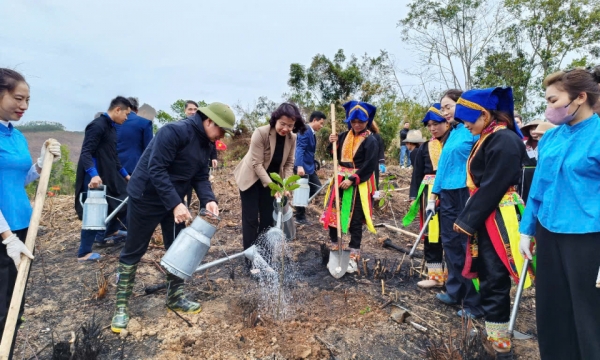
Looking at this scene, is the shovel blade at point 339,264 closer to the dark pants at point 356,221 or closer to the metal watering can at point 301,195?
the dark pants at point 356,221

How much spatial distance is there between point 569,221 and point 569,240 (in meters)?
0.11

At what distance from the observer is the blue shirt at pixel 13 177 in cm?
193

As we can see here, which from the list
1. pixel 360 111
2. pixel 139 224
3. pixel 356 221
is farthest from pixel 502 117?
pixel 139 224

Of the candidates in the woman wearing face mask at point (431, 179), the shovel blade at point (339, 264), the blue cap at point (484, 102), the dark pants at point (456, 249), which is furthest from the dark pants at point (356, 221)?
the blue cap at point (484, 102)

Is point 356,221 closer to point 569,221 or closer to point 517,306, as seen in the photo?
point 517,306

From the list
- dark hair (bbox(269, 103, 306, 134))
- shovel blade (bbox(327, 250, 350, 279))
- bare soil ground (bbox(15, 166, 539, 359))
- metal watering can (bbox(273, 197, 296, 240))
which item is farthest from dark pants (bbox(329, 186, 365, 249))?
dark hair (bbox(269, 103, 306, 134))

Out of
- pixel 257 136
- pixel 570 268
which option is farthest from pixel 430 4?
pixel 570 268

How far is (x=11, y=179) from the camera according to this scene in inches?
77.5

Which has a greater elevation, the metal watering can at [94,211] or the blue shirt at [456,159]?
the blue shirt at [456,159]

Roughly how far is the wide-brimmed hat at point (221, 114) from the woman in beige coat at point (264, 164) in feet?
2.62

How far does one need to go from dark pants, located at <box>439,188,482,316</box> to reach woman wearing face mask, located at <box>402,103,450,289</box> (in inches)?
15.4

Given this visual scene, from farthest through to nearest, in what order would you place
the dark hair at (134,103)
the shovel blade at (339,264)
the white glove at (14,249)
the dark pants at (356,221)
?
1. the dark hair at (134,103)
2. the dark pants at (356,221)
3. the shovel blade at (339,264)
4. the white glove at (14,249)

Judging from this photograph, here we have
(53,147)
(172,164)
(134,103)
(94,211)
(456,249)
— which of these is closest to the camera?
(53,147)

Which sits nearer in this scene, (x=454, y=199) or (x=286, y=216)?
(x=454, y=199)
